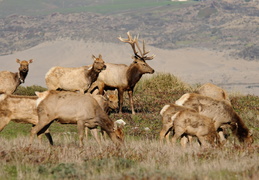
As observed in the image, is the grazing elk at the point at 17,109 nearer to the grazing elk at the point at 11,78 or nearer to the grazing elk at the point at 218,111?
the grazing elk at the point at 218,111

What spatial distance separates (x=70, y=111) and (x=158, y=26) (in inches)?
5252

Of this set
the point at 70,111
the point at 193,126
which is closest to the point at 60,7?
the point at 70,111

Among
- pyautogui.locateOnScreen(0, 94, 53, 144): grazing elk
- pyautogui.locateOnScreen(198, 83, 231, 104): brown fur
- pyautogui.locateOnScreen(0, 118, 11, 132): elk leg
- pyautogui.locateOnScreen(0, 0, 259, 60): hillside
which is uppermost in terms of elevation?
pyautogui.locateOnScreen(0, 94, 53, 144): grazing elk

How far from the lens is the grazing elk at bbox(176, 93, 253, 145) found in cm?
1533

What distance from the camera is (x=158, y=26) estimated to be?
477 feet

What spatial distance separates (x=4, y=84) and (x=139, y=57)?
18.3 feet

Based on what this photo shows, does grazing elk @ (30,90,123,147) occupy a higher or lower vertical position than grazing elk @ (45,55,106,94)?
higher

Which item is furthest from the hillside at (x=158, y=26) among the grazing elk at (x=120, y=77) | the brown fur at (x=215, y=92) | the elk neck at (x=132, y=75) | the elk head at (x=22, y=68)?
Answer: the elk head at (x=22, y=68)

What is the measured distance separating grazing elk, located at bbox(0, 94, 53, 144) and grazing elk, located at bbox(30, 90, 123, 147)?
39cm

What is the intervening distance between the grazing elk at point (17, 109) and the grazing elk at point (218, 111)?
409 centimetres

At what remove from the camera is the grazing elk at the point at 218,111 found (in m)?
15.3

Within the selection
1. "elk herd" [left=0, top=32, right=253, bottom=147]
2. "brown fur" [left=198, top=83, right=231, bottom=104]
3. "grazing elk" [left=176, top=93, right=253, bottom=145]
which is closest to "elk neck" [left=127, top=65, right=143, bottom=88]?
"brown fur" [left=198, top=83, right=231, bottom=104]

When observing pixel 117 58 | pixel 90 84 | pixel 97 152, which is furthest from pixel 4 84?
pixel 117 58

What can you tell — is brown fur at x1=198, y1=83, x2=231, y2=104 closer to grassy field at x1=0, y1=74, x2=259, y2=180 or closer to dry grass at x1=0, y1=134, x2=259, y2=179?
dry grass at x1=0, y1=134, x2=259, y2=179
